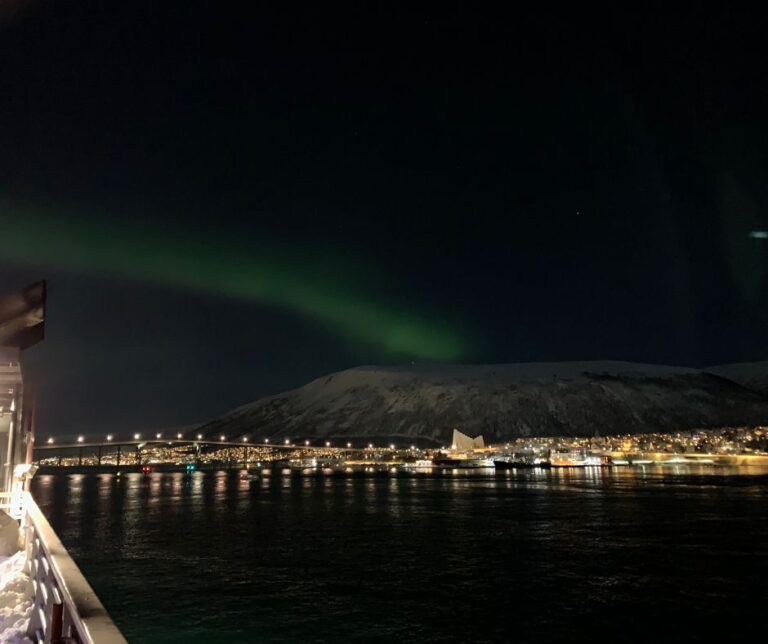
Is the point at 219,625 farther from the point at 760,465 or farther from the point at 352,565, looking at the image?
the point at 760,465

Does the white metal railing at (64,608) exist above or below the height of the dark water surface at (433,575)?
above

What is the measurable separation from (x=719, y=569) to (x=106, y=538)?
116ft

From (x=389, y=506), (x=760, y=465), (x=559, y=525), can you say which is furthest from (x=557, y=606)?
(x=760, y=465)

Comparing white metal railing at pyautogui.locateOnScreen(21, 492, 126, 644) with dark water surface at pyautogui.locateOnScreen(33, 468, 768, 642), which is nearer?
white metal railing at pyautogui.locateOnScreen(21, 492, 126, 644)

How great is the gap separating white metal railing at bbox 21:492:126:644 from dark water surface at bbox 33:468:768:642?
972cm

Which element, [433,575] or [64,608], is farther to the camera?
[433,575]

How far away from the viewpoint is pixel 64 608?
591 centimetres

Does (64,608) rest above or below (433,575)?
above

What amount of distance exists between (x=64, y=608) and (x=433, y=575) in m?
22.1

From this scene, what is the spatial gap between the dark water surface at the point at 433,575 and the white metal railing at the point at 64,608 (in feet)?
31.9

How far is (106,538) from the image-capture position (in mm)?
Answer: 42094

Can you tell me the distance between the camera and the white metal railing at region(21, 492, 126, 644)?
4.87m

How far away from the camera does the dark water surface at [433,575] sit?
18453 millimetres

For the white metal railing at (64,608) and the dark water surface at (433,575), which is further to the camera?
the dark water surface at (433,575)
